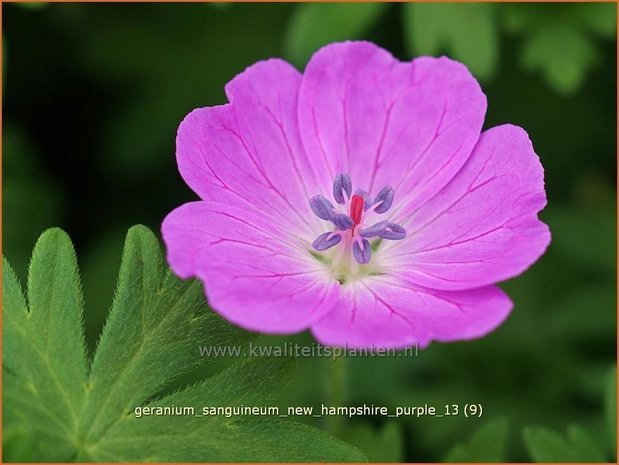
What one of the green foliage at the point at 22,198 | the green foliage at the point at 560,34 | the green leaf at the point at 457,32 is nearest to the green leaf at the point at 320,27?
the green leaf at the point at 457,32

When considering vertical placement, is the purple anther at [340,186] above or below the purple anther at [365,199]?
above

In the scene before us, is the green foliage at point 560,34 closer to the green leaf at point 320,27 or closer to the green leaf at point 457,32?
the green leaf at point 457,32

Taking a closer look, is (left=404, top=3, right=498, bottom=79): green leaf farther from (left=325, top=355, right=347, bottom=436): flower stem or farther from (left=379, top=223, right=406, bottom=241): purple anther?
(left=325, top=355, right=347, bottom=436): flower stem

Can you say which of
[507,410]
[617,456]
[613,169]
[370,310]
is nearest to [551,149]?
[613,169]

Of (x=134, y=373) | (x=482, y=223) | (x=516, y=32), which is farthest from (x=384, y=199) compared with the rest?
(x=516, y=32)

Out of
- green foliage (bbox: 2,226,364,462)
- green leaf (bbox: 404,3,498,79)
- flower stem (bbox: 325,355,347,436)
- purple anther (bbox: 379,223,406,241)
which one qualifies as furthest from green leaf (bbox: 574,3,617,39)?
green foliage (bbox: 2,226,364,462)

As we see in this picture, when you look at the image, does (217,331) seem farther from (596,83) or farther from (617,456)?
(596,83)

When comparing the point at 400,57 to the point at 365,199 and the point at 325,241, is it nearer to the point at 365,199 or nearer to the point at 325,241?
the point at 365,199
